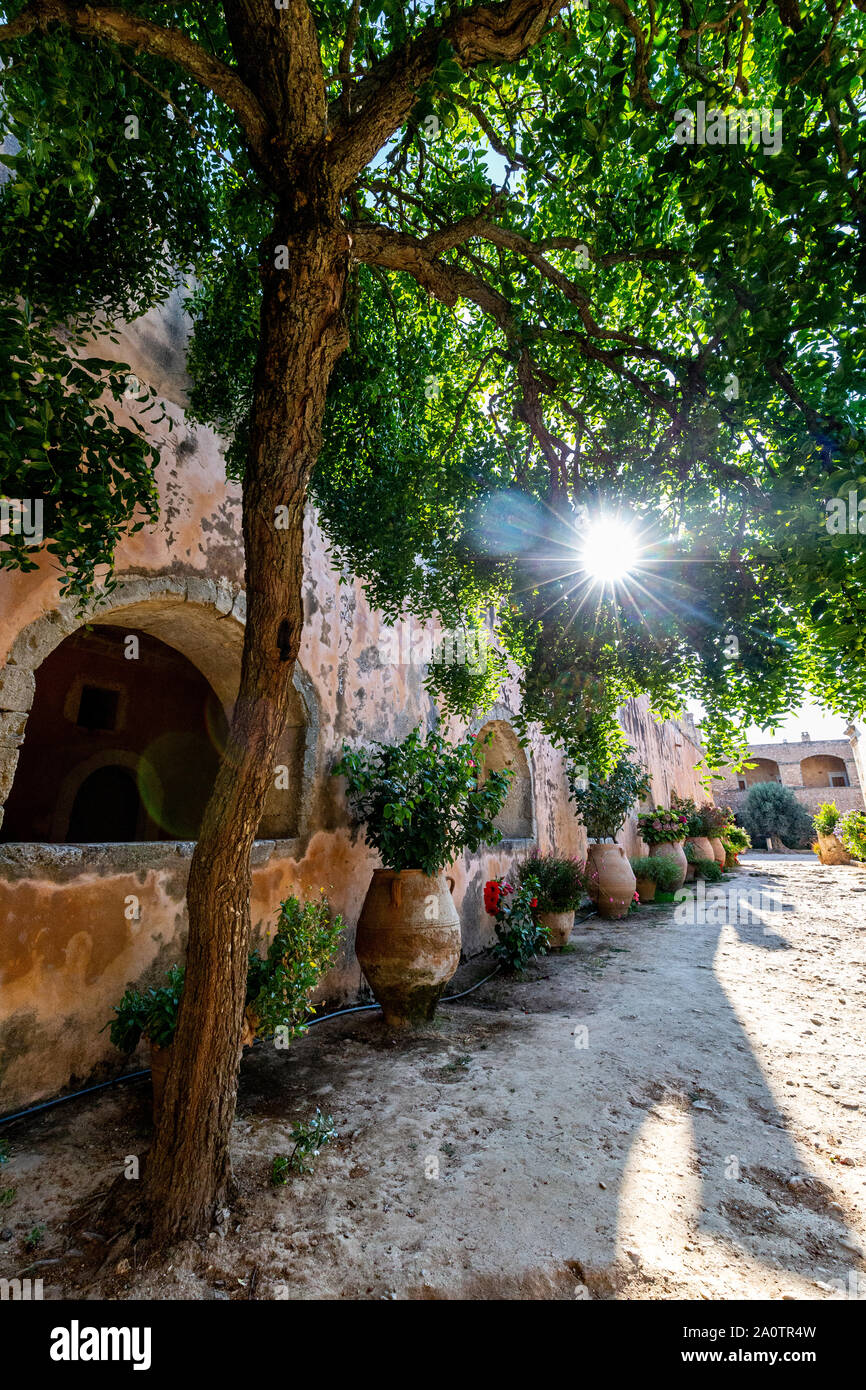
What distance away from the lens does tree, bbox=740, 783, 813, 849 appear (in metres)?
24.0

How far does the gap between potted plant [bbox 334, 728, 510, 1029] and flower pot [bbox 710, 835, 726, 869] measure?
36.9 feet

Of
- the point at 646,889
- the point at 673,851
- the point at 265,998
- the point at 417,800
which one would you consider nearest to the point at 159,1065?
the point at 265,998

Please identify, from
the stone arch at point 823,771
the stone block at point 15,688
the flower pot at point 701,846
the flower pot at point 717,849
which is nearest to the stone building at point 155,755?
the stone block at point 15,688

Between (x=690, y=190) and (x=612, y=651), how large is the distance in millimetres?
2349

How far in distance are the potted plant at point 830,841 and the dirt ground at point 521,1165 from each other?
12.9 metres

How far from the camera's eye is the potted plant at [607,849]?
8992mm

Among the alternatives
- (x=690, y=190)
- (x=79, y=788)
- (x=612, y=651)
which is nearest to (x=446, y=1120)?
(x=612, y=651)

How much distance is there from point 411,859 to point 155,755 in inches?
202

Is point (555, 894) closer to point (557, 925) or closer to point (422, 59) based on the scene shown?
point (557, 925)

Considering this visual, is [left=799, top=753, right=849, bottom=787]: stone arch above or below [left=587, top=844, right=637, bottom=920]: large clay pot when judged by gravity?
above

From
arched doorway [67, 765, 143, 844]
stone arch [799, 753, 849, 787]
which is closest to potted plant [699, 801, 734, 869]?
arched doorway [67, 765, 143, 844]

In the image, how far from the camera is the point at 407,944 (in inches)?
159
